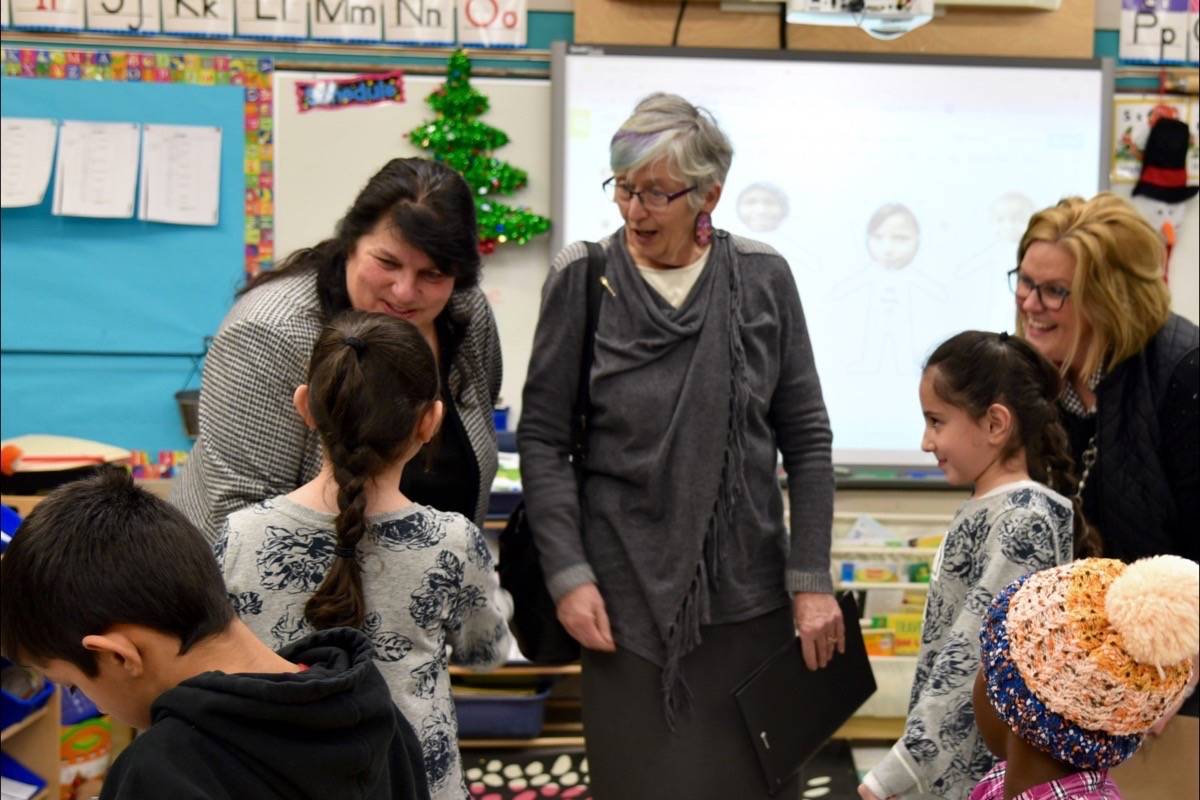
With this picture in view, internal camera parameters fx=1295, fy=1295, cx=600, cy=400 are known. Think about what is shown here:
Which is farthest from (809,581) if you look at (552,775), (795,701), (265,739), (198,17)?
(198,17)

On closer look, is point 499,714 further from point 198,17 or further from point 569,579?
point 198,17

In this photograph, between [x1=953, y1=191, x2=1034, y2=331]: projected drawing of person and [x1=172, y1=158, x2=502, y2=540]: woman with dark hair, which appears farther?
[x1=953, y1=191, x2=1034, y2=331]: projected drawing of person

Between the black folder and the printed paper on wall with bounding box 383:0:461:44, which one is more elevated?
the printed paper on wall with bounding box 383:0:461:44

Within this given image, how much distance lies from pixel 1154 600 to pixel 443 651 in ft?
2.74

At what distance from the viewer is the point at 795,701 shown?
2018 millimetres

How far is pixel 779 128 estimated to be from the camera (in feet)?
11.6

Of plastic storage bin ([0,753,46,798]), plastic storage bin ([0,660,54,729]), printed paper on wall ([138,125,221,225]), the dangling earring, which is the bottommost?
plastic storage bin ([0,753,46,798])

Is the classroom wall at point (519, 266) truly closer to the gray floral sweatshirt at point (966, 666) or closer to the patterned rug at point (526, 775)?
the patterned rug at point (526, 775)

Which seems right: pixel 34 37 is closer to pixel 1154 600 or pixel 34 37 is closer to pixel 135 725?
pixel 135 725

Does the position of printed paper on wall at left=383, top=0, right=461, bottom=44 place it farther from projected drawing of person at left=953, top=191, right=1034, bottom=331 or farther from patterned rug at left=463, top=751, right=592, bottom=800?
patterned rug at left=463, top=751, right=592, bottom=800

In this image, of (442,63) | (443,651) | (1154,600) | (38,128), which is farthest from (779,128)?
(1154,600)

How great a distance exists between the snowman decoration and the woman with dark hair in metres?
2.49

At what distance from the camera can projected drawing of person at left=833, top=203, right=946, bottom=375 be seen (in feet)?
11.8

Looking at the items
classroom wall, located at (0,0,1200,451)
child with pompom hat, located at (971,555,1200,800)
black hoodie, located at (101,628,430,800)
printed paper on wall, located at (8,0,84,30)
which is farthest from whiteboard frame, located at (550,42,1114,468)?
black hoodie, located at (101,628,430,800)
